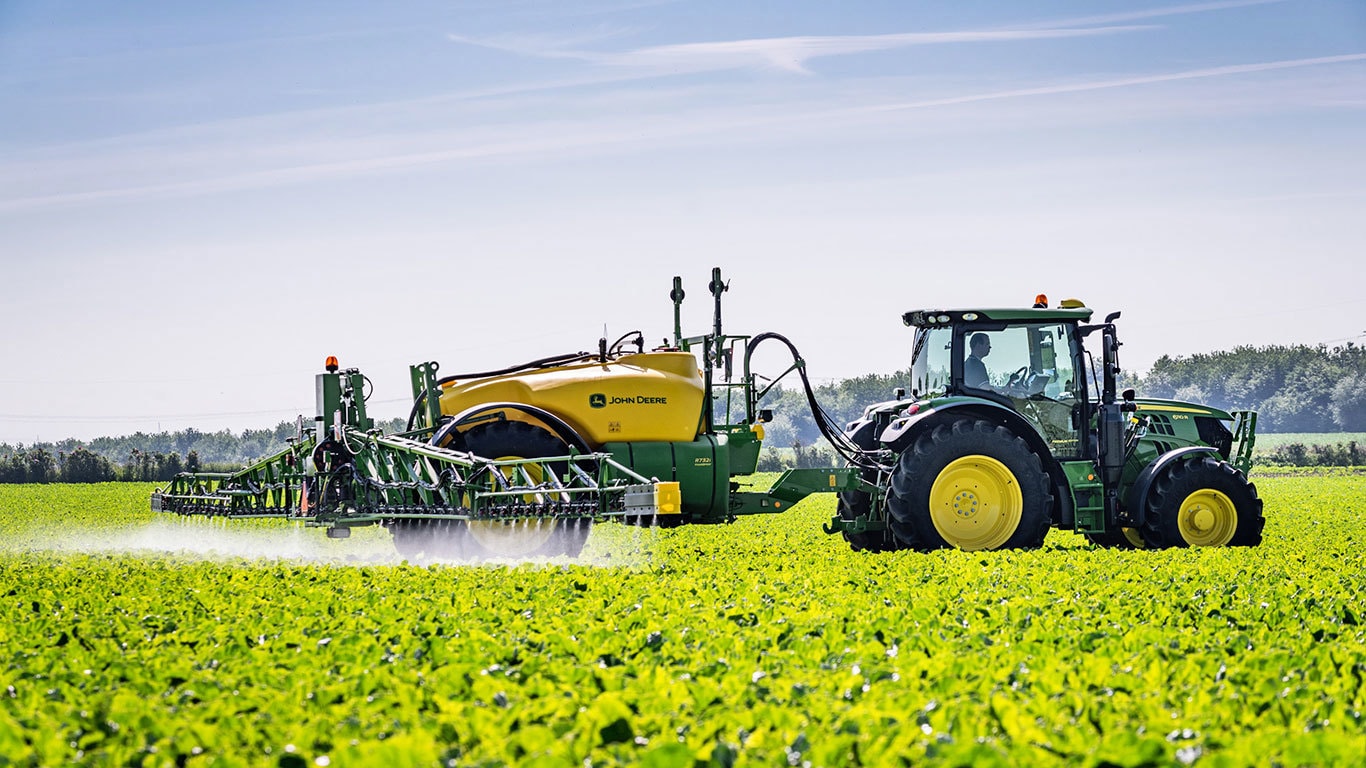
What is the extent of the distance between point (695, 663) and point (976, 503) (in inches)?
277

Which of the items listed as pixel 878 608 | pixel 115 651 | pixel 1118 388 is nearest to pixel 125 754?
pixel 115 651

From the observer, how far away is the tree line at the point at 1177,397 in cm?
4716

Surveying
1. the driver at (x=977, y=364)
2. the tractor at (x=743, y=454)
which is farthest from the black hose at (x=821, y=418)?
the driver at (x=977, y=364)

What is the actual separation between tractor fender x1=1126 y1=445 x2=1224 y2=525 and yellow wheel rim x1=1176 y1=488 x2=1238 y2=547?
41cm

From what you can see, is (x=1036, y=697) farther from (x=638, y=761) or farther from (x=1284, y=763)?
(x=638, y=761)

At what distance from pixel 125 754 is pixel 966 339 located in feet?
33.2

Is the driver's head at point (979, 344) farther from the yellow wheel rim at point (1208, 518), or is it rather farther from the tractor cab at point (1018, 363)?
the yellow wheel rim at point (1208, 518)

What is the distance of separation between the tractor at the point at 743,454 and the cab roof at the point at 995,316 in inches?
0.8

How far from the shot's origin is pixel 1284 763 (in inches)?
185

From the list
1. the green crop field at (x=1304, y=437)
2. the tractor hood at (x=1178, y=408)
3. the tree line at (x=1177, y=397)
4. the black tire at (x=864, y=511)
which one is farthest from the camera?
the green crop field at (x=1304, y=437)

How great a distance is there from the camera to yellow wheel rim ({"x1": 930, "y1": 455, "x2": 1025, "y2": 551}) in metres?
13.0

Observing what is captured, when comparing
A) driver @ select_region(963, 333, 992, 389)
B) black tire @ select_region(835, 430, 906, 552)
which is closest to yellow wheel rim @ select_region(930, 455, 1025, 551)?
black tire @ select_region(835, 430, 906, 552)

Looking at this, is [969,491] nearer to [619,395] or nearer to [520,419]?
[619,395]

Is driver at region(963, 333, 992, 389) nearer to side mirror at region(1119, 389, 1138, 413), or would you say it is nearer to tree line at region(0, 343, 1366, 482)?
side mirror at region(1119, 389, 1138, 413)
